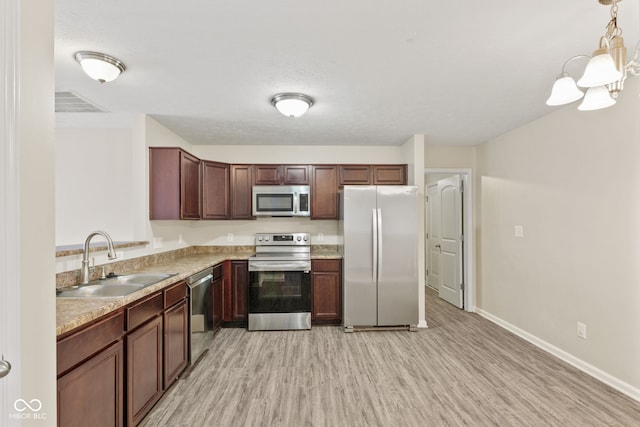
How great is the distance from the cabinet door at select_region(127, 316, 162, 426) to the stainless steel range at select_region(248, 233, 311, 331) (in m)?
1.56

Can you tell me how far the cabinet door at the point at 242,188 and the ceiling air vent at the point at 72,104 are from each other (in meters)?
1.62

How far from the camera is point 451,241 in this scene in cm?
467

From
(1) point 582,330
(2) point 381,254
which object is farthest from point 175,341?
(1) point 582,330

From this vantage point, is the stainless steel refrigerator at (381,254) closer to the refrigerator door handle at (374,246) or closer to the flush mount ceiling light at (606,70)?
the refrigerator door handle at (374,246)

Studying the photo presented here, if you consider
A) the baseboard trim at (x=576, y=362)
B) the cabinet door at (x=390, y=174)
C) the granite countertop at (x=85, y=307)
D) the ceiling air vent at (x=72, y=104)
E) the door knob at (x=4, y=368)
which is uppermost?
the ceiling air vent at (x=72, y=104)

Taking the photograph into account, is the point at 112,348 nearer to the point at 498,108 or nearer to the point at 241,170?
the point at 241,170

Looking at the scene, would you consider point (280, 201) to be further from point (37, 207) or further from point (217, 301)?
point (37, 207)

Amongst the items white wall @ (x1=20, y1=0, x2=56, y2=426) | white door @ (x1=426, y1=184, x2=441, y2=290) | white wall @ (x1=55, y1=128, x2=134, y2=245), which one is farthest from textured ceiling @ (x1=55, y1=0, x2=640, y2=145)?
white door @ (x1=426, y1=184, x2=441, y2=290)

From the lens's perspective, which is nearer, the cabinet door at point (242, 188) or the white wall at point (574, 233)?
the white wall at point (574, 233)

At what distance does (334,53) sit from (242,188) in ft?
8.48

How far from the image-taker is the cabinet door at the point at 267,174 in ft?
13.7

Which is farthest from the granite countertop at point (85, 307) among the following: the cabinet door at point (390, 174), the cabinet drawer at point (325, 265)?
the cabinet door at point (390, 174)

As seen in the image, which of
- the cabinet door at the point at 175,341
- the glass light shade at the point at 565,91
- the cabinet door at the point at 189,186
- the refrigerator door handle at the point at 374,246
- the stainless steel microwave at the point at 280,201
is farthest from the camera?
the stainless steel microwave at the point at 280,201

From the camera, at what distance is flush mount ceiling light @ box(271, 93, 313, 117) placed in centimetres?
261
